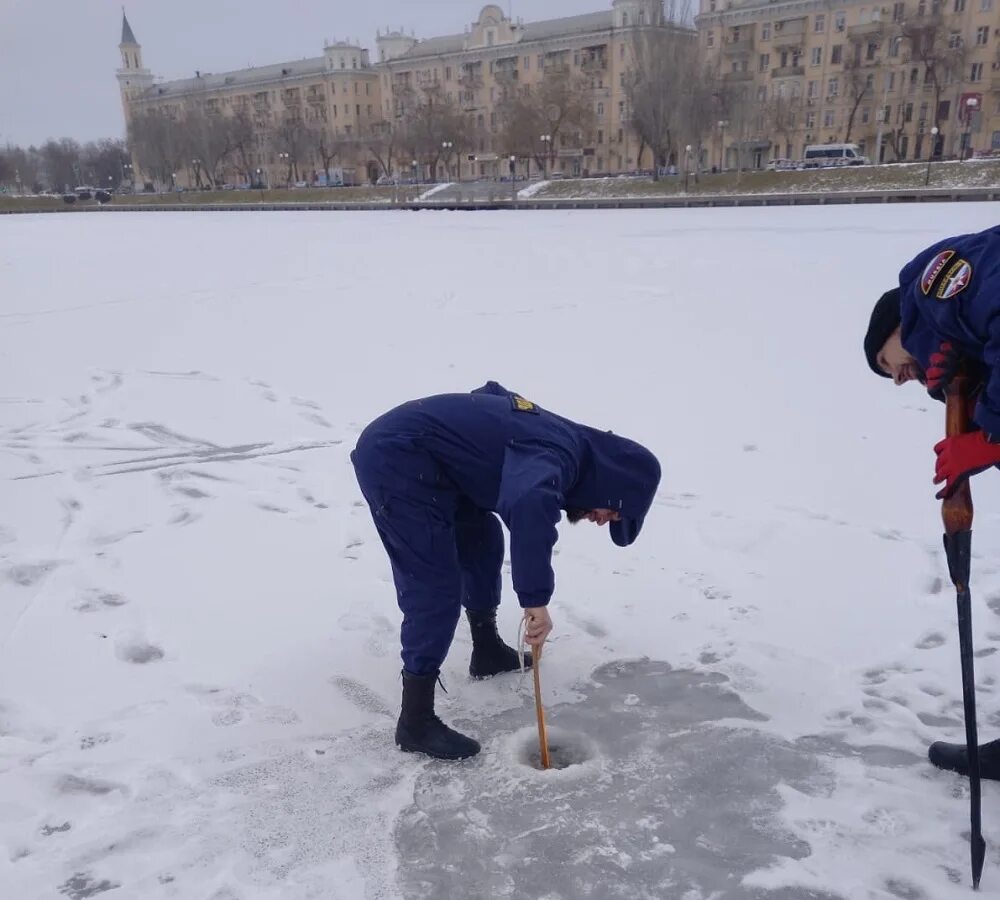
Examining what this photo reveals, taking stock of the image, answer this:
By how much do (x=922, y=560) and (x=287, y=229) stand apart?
2534cm

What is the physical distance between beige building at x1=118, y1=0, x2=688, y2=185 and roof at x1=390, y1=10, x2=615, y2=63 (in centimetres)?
11

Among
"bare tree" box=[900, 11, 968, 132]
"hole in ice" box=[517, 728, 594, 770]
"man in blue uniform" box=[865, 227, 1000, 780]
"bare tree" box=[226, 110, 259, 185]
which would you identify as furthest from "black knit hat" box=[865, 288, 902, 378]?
"bare tree" box=[226, 110, 259, 185]

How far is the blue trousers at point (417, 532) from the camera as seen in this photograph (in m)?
2.57

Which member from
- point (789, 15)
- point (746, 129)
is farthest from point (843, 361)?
point (789, 15)

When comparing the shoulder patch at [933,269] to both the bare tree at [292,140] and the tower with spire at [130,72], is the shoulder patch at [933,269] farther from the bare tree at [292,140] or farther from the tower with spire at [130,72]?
the tower with spire at [130,72]

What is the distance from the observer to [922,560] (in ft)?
13.1

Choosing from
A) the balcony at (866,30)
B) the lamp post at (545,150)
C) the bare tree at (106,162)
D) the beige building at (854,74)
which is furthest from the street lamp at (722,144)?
the bare tree at (106,162)

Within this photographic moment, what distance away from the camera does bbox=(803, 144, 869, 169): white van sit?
4328 centimetres

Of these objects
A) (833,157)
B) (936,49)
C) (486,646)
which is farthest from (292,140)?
(486,646)

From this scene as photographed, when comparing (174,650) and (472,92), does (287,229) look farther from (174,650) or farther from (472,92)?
(472,92)

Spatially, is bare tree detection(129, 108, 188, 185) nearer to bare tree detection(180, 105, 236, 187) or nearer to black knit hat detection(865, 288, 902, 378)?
bare tree detection(180, 105, 236, 187)

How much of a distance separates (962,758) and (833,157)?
1940 inches

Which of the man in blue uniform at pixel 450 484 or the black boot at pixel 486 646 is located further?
the black boot at pixel 486 646

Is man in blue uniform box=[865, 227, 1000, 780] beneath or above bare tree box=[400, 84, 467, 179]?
beneath
